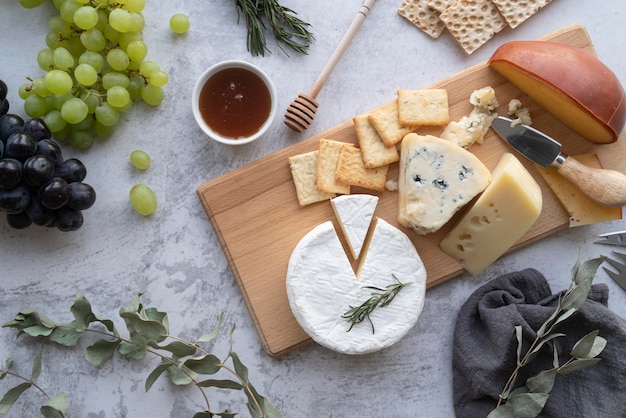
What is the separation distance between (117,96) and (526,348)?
4.45 feet

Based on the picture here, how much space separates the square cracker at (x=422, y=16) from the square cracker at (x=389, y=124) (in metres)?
0.27

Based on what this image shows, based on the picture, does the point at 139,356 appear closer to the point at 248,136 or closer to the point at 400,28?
the point at 248,136

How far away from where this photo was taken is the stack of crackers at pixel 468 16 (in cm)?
175

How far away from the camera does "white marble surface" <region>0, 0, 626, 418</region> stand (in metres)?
1.73

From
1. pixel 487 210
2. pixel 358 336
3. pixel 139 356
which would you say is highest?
pixel 487 210

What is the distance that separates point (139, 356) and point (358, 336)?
62 centimetres

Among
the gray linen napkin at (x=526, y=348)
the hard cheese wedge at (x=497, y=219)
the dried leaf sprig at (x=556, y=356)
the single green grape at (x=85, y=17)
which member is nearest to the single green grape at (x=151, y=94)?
the single green grape at (x=85, y=17)

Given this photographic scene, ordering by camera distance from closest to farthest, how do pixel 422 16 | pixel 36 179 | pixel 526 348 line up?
1. pixel 36 179
2. pixel 526 348
3. pixel 422 16

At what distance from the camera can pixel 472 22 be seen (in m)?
1.75

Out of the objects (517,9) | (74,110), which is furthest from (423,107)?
(74,110)

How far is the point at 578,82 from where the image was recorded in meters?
1.60

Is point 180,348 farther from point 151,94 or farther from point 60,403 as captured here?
point 151,94

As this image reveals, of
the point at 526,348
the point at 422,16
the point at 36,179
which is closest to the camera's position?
the point at 36,179

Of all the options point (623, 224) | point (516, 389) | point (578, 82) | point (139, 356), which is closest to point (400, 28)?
point (578, 82)
